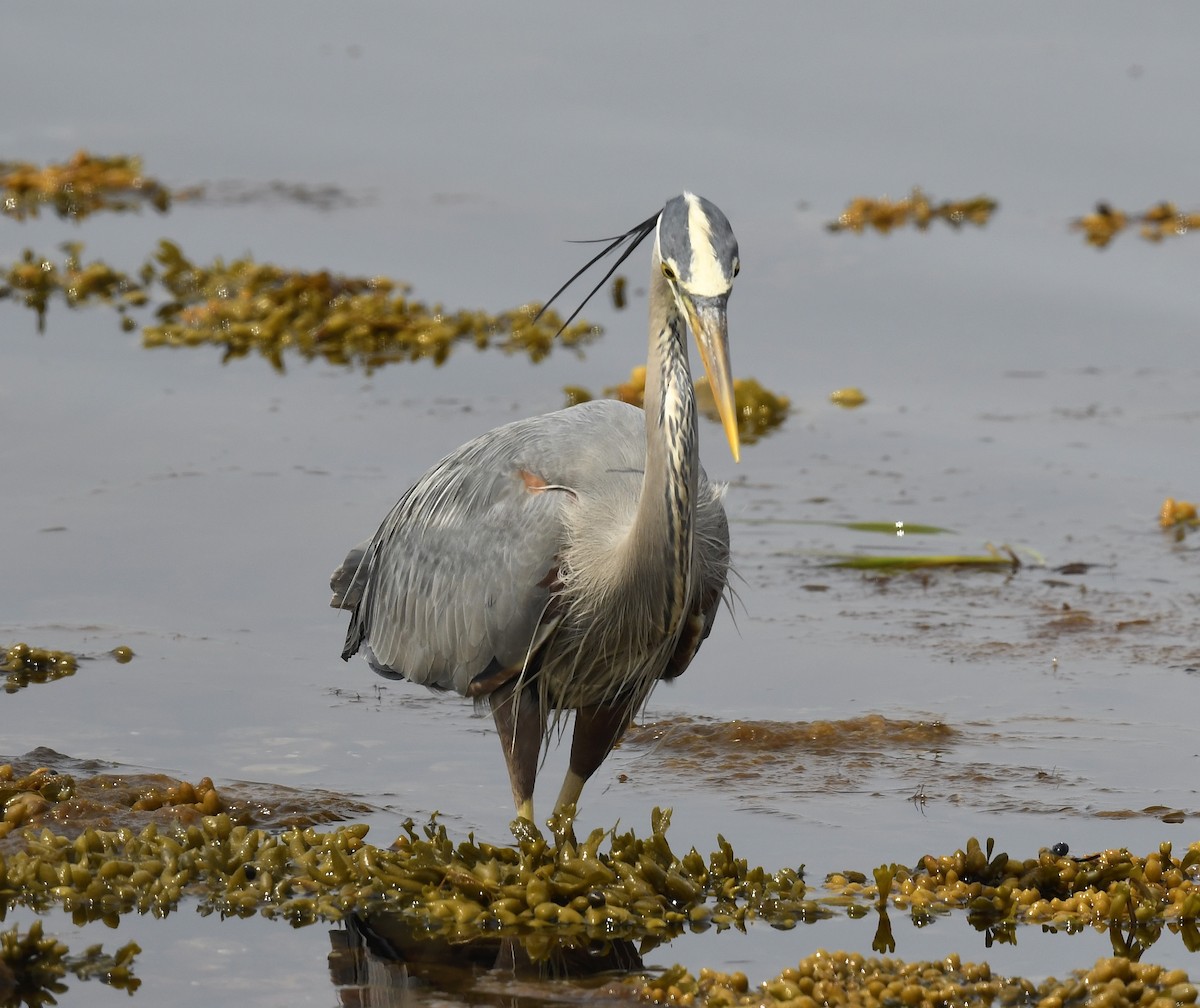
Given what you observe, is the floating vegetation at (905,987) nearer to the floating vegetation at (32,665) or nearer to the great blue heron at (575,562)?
the great blue heron at (575,562)

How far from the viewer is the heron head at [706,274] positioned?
534cm

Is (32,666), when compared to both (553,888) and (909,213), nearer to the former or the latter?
(553,888)

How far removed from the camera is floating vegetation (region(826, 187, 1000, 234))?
50.7 ft

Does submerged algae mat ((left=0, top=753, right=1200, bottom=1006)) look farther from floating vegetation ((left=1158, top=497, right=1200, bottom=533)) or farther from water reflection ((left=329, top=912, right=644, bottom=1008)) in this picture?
floating vegetation ((left=1158, top=497, right=1200, bottom=533))

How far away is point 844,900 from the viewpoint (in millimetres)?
5711

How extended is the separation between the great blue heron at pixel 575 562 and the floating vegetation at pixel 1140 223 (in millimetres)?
9476

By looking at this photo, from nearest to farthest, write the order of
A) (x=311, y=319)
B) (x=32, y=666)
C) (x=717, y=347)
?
1. (x=717, y=347)
2. (x=32, y=666)
3. (x=311, y=319)

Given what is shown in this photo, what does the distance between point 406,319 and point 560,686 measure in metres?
7.03

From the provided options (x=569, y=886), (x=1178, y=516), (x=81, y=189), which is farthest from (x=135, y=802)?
(x=81, y=189)

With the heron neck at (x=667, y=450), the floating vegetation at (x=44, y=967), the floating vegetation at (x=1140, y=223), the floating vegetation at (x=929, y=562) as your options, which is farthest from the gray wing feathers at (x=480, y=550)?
the floating vegetation at (x=1140, y=223)

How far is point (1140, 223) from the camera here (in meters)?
15.5

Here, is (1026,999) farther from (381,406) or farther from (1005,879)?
(381,406)

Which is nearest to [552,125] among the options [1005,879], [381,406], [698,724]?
[381,406]

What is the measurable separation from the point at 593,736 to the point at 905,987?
183 cm
